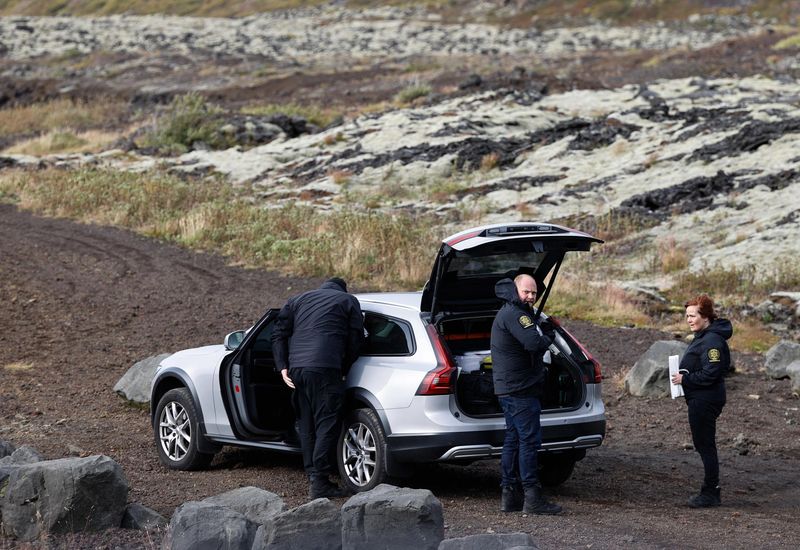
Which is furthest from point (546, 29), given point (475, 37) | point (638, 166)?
point (638, 166)

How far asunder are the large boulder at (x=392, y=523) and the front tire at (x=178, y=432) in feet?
11.2

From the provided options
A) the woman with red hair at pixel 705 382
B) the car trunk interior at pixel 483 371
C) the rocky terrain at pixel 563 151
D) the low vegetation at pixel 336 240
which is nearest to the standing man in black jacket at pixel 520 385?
the car trunk interior at pixel 483 371

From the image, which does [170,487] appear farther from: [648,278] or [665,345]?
[648,278]

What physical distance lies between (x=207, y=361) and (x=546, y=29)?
90.8m

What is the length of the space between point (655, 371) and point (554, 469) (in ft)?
13.8

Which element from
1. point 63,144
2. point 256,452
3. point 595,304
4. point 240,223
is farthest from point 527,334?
point 63,144

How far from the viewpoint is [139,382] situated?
42.8 ft

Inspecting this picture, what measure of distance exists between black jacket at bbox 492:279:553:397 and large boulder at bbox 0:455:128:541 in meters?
2.74

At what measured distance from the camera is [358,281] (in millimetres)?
20781

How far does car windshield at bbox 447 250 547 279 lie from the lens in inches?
353

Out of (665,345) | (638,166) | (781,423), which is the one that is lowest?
(781,423)

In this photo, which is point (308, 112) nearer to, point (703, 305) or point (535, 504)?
point (703, 305)

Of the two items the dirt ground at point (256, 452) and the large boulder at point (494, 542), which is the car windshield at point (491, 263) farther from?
the large boulder at point (494, 542)

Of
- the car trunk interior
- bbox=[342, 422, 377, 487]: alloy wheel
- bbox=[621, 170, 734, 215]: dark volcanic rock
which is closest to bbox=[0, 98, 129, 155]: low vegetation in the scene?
bbox=[621, 170, 734, 215]: dark volcanic rock
